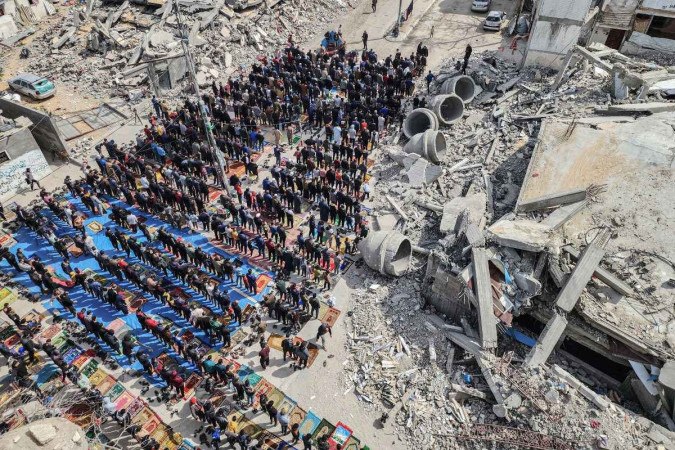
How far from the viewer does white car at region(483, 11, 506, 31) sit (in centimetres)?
3312

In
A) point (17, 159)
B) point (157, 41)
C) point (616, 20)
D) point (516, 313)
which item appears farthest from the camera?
point (157, 41)

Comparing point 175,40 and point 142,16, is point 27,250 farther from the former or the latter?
point 142,16

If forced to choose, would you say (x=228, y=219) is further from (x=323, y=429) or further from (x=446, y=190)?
(x=323, y=429)

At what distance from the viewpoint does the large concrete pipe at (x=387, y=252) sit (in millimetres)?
17359

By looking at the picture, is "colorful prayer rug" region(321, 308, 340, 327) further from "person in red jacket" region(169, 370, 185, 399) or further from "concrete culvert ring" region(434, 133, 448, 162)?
"concrete culvert ring" region(434, 133, 448, 162)

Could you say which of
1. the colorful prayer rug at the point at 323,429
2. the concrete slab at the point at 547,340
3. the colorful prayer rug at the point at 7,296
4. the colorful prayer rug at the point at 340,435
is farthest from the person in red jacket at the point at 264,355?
the colorful prayer rug at the point at 7,296

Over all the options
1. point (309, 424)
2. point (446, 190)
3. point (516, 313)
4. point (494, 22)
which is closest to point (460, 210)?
point (446, 190)

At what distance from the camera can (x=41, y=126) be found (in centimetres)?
2298

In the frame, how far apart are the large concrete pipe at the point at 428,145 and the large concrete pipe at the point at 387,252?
5.47 m

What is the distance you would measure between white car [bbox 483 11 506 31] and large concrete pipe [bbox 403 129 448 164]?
14923 millimetres

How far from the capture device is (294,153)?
23.9m

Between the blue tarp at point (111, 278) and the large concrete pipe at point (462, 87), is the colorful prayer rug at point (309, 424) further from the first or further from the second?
the large concrete pipe at point (462, 87)

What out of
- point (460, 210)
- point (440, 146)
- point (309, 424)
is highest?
point (460, 210)

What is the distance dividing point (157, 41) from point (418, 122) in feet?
57.3
